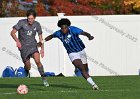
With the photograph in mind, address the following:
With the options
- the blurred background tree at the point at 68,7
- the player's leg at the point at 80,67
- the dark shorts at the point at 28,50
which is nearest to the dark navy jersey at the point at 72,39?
the player's leg at the point at 80,67

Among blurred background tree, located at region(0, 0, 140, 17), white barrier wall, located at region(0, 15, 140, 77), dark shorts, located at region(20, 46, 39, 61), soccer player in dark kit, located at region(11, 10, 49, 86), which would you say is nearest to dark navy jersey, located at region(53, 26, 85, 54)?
soccer player in dark kit, located at region(11, 10, 49, 86)

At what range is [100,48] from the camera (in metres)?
28.0

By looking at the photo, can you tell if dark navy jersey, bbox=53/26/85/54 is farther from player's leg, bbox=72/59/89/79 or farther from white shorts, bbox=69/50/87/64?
player's leg, bbox=72/59/89/79

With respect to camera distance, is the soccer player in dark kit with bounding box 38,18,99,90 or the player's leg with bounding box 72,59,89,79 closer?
the player's leg with bounding box 72,59,89,79

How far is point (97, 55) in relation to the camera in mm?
27906

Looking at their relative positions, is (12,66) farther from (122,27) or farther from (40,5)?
(40,5)

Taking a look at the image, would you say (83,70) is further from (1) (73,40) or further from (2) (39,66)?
(2) (39,66)

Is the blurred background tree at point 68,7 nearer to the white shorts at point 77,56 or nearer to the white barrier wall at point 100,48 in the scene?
the white barrier wall at point 100,48

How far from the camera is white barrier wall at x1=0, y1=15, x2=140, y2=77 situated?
91.1ft

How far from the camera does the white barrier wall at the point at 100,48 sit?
91.1 ft

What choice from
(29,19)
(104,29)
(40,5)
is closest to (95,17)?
(104,29)

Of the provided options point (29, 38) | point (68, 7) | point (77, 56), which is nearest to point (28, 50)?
point (29, 38)

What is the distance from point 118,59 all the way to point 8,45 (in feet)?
15.3

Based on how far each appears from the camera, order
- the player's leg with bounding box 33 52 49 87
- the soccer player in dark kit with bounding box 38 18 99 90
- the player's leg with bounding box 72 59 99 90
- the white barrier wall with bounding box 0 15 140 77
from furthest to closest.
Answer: the white barrier wall with bounding box 0 15 140 77 → the player's leg with bounding box 33 52 49 87 → the soccer player in dark kit with bounding box 38 18 99 90 → the player's leg with bounding box 72 59 99 90
